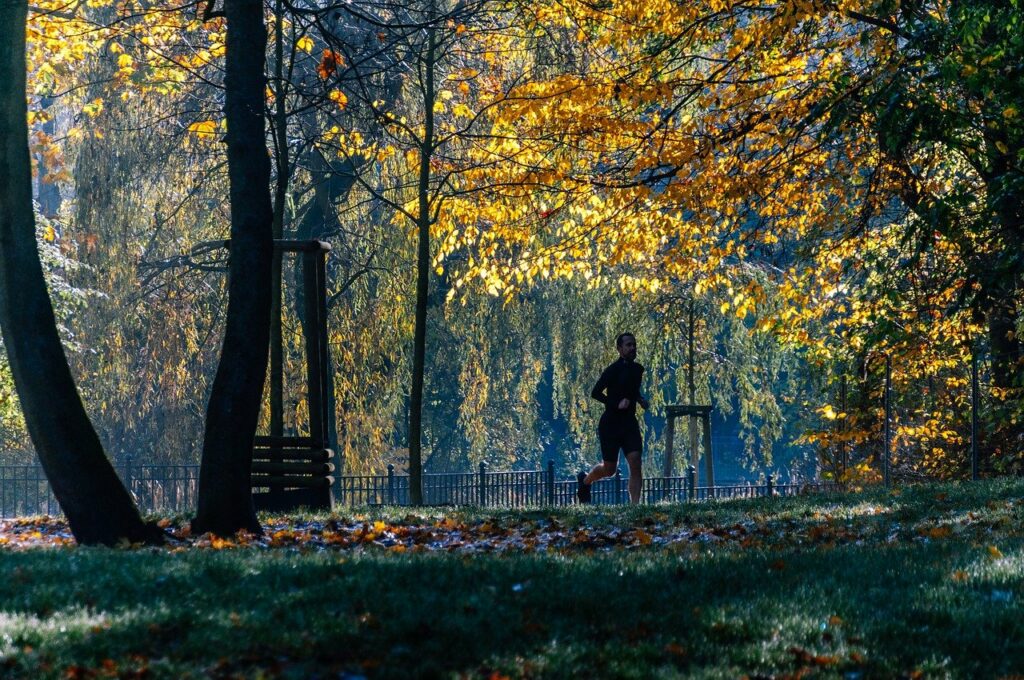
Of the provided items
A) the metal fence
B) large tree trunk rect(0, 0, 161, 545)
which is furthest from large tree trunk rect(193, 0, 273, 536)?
the metal fence

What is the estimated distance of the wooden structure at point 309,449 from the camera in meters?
11.9

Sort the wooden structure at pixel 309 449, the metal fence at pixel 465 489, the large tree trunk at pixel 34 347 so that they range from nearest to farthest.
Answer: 1. the large tree trunk at pixel 34 347
2. the wooden structure at pixel 309 449
3. the metal fence at pixel 465 489

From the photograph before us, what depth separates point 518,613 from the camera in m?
5.55

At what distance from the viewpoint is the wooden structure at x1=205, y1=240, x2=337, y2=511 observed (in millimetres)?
11945

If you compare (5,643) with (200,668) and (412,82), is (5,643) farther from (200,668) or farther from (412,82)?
(412,82)

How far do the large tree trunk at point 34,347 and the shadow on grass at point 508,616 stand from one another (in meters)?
1.58

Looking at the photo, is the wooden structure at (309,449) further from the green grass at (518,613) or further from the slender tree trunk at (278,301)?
the green grass at (518,613)

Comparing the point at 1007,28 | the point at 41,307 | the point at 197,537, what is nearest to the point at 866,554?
the point at 1007,28

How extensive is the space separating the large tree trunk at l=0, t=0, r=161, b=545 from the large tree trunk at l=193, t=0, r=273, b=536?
0.85 metres

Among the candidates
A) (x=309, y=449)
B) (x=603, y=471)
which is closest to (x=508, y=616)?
(x=309, y=449)

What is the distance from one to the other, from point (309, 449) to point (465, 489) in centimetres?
1567

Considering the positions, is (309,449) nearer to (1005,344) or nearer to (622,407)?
(622,407)

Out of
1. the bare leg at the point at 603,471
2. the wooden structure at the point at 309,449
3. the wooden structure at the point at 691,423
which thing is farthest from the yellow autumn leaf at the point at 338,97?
the wooden structure at the point at 691,423

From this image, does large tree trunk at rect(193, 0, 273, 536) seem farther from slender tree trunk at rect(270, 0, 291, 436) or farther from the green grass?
slender tree trunk at rect(270, 0, 291, 436)
